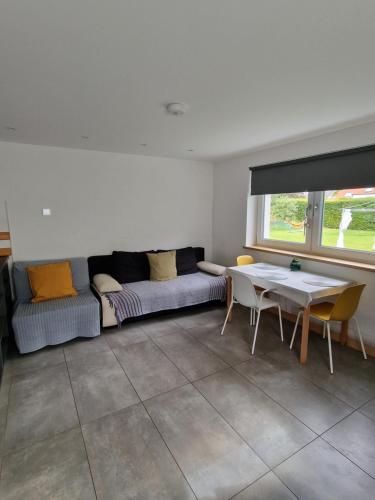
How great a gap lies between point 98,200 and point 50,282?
1282mm

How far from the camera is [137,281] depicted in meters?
3.74

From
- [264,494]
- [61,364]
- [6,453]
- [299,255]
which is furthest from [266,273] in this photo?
[6,453]

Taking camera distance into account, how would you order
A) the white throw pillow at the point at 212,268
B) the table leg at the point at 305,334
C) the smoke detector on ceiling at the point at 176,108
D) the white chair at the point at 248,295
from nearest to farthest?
the smoke detector on ceiling at the point at 176,108
the table leg at the point at 305,334
the white chair at the point at 248,295
the white throw pillow at the point at 212,268

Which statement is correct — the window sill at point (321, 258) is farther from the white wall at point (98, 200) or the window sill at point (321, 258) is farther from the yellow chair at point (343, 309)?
the white wall at point (98, 200)

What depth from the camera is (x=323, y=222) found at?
314 cm

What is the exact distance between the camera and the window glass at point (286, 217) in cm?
336

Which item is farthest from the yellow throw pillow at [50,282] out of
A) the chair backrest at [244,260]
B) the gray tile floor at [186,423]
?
the chair backrest at [244,260]

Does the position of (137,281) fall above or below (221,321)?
above

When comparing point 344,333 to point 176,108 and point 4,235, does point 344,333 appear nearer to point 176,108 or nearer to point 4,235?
point 176,108

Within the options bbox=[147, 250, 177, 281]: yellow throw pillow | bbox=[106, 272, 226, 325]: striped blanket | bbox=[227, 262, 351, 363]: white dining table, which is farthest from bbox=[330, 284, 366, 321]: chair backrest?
bbox=[147, 250, 177, 281]: yellow throw pillow

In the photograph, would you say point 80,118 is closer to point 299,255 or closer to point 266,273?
point 266,273

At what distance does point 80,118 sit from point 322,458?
3.06 m

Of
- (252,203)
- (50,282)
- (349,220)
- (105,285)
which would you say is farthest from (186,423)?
(252,203)

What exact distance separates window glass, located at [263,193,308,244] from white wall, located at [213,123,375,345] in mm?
226
